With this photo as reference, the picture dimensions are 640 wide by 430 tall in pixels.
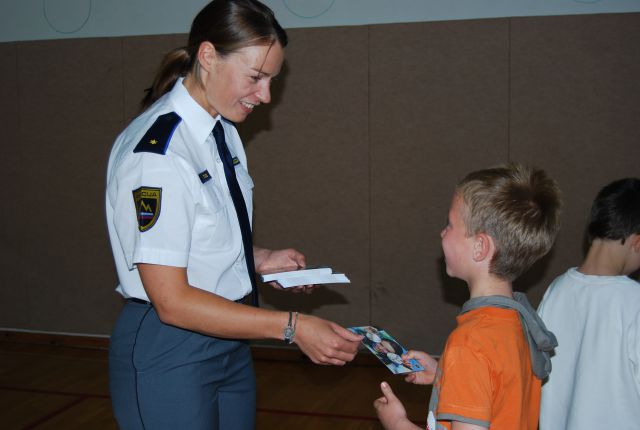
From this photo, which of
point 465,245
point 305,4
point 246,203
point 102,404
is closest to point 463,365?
point 465,245

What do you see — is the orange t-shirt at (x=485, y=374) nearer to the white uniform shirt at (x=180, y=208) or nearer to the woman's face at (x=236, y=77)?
the white uniform shirt at (x=180, y=208)

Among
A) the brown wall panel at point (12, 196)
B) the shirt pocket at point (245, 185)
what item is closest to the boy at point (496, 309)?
the shirt pocket at point (245, 185)

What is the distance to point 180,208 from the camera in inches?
57.8

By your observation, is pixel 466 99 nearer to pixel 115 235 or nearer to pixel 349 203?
pixel 349 203

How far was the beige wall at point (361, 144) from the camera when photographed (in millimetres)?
4371

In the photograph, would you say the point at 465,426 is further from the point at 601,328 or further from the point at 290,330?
the point at 601,328

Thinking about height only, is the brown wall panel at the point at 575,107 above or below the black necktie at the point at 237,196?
above

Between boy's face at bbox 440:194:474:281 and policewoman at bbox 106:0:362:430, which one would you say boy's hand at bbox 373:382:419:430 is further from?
boy's face at bbox 440:194:474:281

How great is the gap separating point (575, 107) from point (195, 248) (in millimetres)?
3627

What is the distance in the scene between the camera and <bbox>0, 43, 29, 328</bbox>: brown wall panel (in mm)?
5328

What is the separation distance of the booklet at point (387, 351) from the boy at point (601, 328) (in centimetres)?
76

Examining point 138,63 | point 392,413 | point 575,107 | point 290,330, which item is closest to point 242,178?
point 290,330

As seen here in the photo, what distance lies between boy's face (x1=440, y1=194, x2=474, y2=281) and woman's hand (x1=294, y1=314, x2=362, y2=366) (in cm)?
32

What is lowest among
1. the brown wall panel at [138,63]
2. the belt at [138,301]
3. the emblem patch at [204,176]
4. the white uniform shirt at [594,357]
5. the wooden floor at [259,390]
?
the wooden floor at [259,390]
